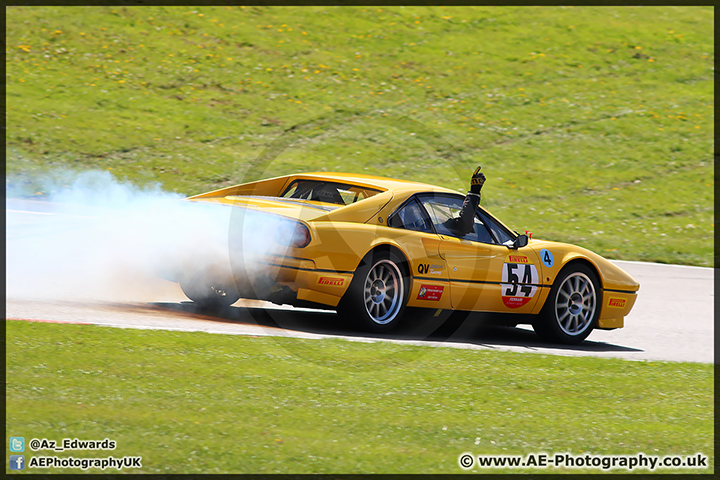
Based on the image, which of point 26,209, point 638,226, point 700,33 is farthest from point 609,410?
point 700,33

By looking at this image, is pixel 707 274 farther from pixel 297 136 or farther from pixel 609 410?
pixel 297 136

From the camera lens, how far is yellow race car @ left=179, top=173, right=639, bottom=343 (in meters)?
7.06

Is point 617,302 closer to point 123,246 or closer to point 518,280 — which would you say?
point 518,280

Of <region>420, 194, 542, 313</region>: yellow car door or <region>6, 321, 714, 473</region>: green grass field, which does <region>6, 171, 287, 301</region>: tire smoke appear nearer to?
<region>6, 321, 714, 473</region>: green grass field

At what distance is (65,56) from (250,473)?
64.6ft

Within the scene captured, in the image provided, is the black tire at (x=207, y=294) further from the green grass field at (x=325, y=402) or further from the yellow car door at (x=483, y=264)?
the yellow car door at (x=483, y=264)

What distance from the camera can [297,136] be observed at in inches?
794

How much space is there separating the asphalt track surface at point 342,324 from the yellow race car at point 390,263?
0.82ft

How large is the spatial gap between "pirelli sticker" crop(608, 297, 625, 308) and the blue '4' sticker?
847 mm

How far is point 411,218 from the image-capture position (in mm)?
7750

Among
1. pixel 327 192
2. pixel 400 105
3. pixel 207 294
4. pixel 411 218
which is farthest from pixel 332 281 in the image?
pixel 400 105

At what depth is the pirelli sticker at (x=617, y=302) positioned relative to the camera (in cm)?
880

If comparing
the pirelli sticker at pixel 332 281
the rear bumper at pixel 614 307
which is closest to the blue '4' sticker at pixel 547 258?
the rear bumper at pixel 614 307

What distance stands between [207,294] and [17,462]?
4.41 metres
